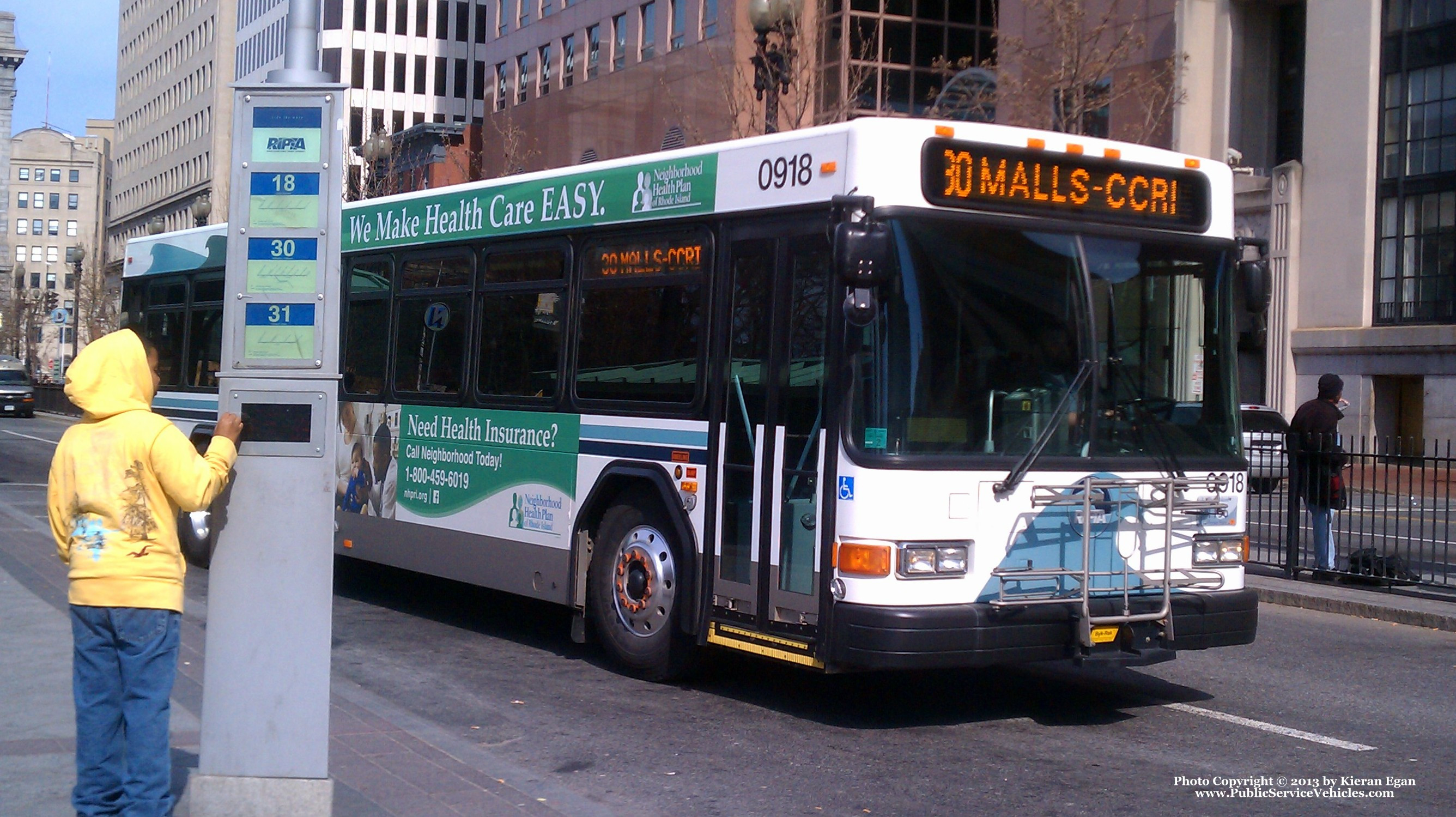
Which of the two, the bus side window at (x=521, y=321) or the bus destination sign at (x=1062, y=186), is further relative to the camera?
the bus side window at (x=521, y=321)

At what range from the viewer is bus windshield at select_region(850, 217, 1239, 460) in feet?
24.4

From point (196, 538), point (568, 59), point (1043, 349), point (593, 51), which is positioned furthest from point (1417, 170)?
point (568, 59)

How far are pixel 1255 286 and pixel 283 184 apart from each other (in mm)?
5474

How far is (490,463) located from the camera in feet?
34.1

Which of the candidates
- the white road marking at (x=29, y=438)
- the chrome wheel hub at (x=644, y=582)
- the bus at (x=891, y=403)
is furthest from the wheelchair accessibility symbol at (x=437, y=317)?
the white road marking at (x=29, y=438)

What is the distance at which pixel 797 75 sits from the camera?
27406 millimetres

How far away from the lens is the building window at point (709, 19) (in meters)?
45.1

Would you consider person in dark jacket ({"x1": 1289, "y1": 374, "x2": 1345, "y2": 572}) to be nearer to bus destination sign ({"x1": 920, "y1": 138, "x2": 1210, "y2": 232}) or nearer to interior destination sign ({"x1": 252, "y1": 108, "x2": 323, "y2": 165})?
bus destination sign ({"x1": 920, "y1": 138, "x2": 1210, "y2": 232})

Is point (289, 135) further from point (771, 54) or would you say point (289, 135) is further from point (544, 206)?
point (771, 54)

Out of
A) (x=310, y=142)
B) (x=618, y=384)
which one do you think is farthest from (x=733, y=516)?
(x=310, y=142)

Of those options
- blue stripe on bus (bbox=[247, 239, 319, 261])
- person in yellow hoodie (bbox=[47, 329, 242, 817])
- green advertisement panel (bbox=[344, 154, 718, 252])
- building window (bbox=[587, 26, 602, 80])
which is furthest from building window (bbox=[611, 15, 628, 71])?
person in yellow hoodie (bbox=[47, 329, 242, 817])

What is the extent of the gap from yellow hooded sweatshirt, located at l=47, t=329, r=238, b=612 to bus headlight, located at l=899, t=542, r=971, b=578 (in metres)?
3.45

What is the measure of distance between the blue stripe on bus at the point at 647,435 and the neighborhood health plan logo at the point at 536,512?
1.74 ft

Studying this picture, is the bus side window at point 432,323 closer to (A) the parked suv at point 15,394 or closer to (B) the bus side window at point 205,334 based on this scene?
(B) the bus side window at point 205,334
